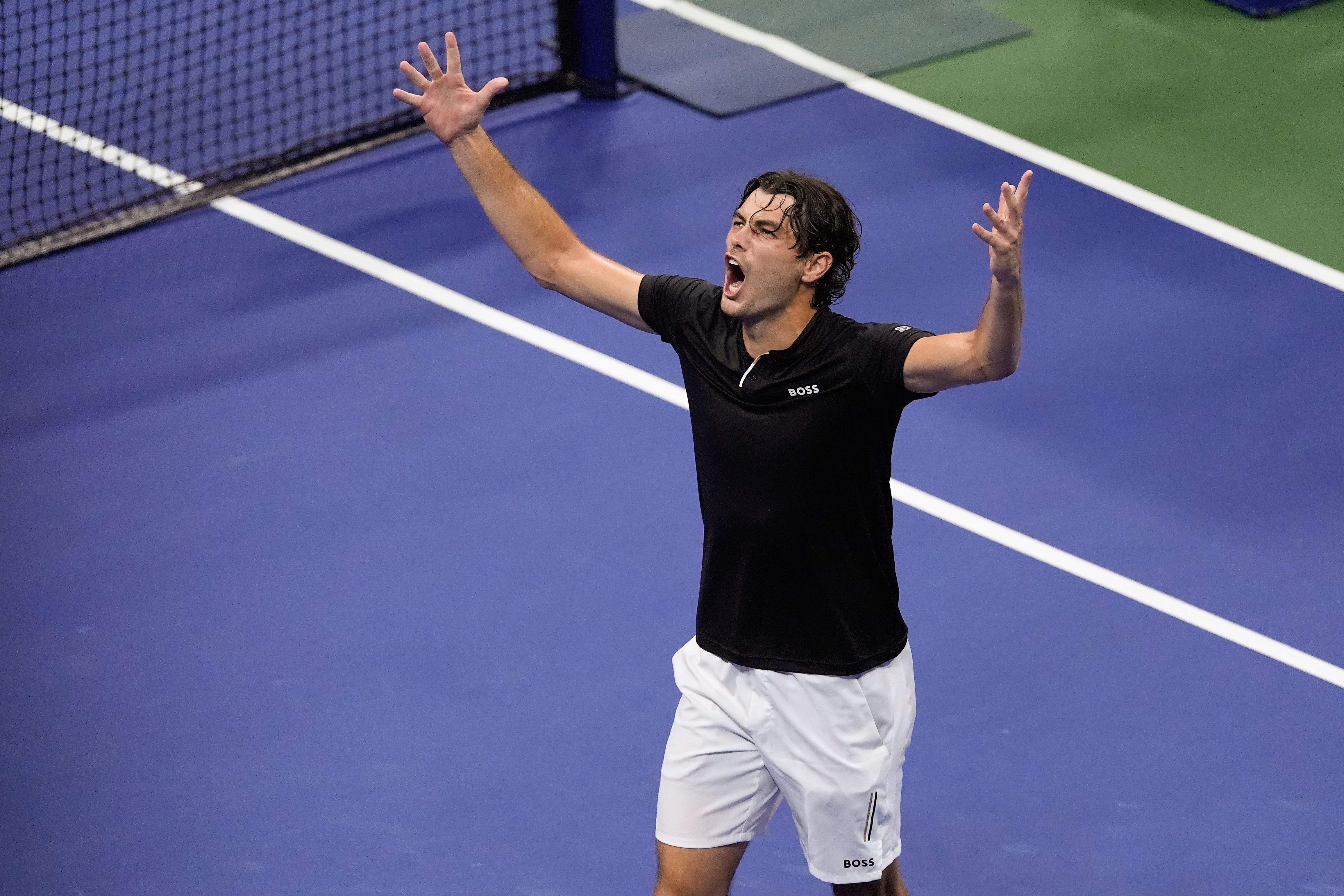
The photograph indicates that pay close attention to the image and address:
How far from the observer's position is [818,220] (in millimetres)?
5223

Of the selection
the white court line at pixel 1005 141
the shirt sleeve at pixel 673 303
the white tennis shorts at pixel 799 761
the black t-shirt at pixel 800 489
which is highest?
the shirt sleeve at pixel 673 303

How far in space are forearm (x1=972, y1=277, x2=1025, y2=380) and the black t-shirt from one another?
31 cm

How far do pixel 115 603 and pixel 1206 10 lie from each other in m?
8.59

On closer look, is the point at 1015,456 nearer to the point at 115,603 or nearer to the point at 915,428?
the point at 915,428

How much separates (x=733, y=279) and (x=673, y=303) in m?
0.29

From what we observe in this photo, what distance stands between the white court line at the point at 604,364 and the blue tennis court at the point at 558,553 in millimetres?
69

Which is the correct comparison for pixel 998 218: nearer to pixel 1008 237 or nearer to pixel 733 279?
pixel 1008 237

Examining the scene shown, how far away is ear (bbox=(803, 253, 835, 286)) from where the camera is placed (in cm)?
525

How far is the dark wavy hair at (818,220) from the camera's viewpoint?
5211 mm

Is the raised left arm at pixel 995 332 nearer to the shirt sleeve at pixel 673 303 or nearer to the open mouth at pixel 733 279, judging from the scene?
the open mouth at pixel 733 279

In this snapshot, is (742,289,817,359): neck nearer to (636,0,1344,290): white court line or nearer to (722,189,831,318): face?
(722,189,831,318): face

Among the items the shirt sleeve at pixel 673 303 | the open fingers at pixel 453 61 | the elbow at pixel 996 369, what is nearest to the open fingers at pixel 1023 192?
the elbow at pixel 996 369

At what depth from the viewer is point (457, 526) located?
8.15 metres

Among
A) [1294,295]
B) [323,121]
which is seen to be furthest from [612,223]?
[1294,295]
